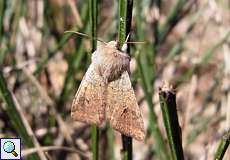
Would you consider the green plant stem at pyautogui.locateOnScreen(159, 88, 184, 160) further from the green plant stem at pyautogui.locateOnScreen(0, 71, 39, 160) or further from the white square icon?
the white square icon

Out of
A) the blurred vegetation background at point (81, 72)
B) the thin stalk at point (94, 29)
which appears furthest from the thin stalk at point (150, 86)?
the thin stalk at point (94, 29)

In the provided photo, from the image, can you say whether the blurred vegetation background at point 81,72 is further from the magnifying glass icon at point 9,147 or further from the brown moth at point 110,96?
the brown moth at point 110,96

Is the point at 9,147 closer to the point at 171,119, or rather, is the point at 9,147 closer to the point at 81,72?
the point at 81,72

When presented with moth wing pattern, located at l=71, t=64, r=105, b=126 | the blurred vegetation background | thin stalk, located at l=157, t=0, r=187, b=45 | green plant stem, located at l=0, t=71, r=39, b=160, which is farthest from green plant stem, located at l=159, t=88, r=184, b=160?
thin stalk, located at l=157, t=0, r=187, b=45

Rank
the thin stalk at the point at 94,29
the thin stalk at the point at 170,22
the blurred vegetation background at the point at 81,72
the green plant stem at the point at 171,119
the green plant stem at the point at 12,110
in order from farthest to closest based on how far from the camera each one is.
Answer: the thin stalk at the point at 170,22, the blurred vegetation background at the point at 81,72, the green plant stem at the point at 12,110, the thin stalk at the point at 94,29, the green plant stem at the point at 171,119

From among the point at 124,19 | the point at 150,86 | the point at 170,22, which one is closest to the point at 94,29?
the point at 124,19
